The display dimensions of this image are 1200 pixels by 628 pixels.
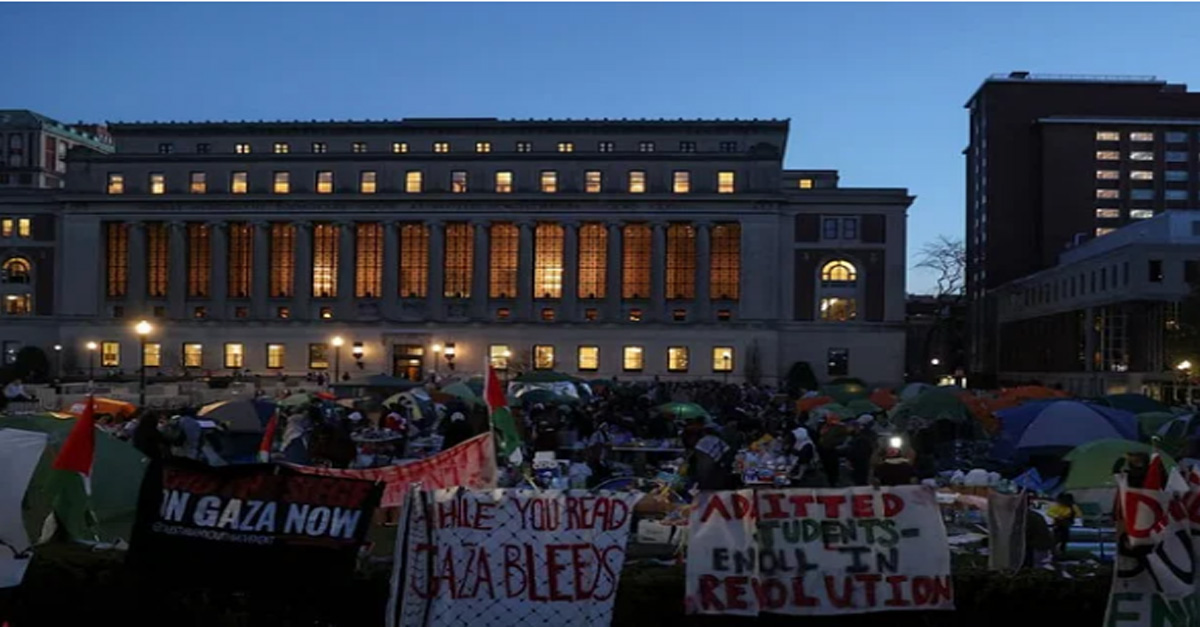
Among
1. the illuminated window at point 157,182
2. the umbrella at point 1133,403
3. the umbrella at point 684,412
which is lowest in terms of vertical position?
the umbrella at point 684,412

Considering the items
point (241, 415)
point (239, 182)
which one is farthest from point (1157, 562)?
point (239, 182)

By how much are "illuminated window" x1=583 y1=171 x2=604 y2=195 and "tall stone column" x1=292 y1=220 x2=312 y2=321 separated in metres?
21.2

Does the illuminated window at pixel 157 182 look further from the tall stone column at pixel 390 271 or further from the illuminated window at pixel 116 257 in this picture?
the tall stone column at pixel 390 271

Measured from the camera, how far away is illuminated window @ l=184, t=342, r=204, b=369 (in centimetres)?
8531

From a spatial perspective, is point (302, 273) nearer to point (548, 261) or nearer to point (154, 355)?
point (154, 355)

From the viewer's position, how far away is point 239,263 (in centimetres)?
8644

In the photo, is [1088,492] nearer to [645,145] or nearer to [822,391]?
[822,391]

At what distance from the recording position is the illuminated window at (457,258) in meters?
85.0

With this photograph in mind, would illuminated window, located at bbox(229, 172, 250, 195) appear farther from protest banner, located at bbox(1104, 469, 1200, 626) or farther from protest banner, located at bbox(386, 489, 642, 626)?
protest banner, located at bbox(1104, 469, 1200, 626)

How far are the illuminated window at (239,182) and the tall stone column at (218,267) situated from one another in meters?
3.18

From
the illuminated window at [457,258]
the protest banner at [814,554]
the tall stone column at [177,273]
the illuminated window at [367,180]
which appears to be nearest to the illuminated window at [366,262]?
the illuminated window at [367,180]

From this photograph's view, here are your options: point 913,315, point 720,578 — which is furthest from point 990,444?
point 913,315

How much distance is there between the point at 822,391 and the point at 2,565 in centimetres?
4074

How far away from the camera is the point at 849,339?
3287 inches
